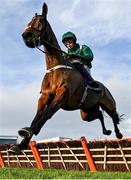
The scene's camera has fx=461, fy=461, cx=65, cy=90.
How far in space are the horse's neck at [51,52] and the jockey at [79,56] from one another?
404mm

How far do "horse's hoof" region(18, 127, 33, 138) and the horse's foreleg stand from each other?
0.12 meters

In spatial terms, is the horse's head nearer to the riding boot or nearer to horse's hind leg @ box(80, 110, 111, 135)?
the riding boot

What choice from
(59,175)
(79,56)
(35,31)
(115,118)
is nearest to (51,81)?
(35,31)

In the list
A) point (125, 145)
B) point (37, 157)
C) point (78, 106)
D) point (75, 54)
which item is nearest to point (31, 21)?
point (75, 54)

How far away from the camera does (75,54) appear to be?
9.52m

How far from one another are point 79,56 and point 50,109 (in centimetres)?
Answer: 165

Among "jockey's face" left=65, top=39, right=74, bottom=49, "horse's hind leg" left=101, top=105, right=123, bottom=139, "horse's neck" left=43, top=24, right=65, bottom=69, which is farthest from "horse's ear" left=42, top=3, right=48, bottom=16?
→ "horse's hind leg" left=101, top=105, right=123, bottom=139

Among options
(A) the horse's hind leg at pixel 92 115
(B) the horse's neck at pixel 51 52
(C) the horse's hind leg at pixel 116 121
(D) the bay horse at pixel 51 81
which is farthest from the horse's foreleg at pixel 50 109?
(C) the horse's hind leg at pixel 116 121

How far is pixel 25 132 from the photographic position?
26.5 feet

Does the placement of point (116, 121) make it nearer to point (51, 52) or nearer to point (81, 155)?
point (81, 155)

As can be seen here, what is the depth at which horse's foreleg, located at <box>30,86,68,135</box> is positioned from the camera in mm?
8211

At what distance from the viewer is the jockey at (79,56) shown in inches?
371

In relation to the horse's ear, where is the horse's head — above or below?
below

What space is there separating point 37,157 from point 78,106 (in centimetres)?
459
